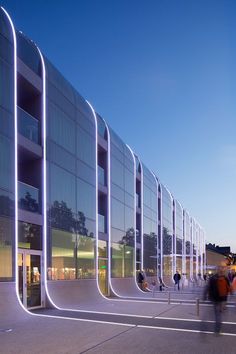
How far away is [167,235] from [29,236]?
116ft

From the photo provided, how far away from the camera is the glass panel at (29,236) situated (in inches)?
764

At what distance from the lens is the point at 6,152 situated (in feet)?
58.9

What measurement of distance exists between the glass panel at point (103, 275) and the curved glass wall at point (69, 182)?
7.04 ft

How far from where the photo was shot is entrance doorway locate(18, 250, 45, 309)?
19438 millimetres

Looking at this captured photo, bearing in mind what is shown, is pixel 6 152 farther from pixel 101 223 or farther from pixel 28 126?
pixel 101 223

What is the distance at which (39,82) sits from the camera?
21.4 metres

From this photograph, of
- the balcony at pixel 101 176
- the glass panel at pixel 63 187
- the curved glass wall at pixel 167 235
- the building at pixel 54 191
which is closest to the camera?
the building at pixel 54 191

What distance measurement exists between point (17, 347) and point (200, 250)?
257ft

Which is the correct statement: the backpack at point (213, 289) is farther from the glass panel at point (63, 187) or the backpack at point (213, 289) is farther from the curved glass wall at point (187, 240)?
the curved glass wall at point (187, 240)

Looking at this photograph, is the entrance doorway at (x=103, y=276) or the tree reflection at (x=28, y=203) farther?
the entrance doorway at (x=103, y=276)

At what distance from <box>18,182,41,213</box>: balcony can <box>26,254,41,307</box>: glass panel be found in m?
1.86

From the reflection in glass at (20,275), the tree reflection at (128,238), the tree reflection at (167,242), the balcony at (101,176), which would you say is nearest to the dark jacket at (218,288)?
the reflection in glass at (20,275)

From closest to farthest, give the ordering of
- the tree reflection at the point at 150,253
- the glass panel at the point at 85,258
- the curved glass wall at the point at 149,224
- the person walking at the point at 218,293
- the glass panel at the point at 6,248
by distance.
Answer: the person walking at the point at 218,293
the glass panel at the point at 6,248
the glass panel at the point at 85,258
the tree reflection at the point at 150,253
the curved glass wall at the point at 149,224

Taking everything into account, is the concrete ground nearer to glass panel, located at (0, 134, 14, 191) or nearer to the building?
the building
